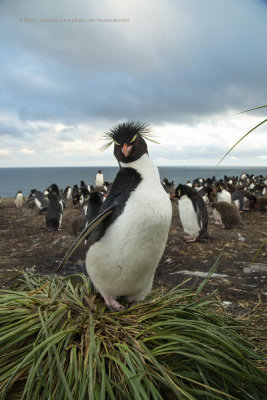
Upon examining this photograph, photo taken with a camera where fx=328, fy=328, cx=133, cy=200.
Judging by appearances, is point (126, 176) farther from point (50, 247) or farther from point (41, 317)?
point (50, 247)

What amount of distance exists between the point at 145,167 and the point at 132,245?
75cm

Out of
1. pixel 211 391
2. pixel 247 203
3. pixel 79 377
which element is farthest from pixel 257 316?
pixel 247 203

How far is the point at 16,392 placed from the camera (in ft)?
6.72

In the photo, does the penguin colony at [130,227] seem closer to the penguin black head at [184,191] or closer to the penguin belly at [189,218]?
the penguin belly at [189,218]

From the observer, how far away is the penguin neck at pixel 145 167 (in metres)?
2.97

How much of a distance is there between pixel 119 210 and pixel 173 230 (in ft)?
24.0

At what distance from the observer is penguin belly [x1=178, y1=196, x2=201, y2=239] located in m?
8.31

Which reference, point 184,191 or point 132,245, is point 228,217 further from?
point 132,245

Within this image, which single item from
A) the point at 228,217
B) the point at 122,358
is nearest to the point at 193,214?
the point at 228,217

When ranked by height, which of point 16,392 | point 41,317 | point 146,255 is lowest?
point 16,392

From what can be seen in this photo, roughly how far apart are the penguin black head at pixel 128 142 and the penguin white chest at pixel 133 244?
0.84 feet

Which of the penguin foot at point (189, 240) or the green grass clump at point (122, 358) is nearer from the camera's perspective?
the green grass clump at point (122, 358)

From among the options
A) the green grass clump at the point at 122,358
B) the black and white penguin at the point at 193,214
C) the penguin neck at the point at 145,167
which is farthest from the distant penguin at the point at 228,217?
the green grass clump at the point at 122,358

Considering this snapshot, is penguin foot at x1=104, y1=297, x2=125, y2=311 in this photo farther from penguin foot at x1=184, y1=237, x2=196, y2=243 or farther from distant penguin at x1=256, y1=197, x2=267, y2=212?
distant penguin at x1=256, y1=197, x2=267, y2=212
